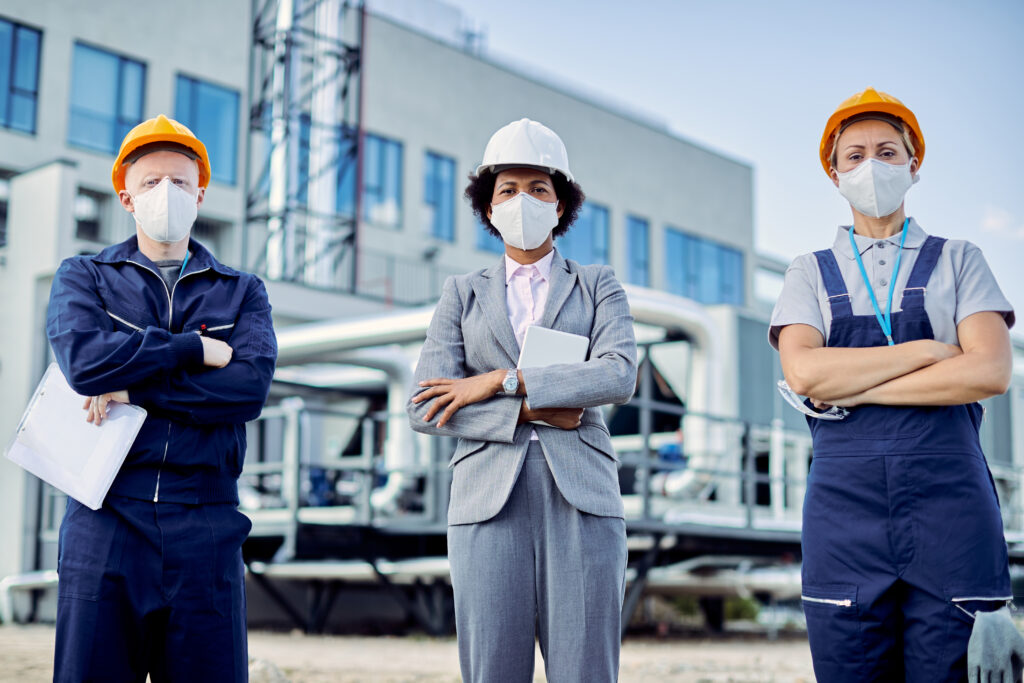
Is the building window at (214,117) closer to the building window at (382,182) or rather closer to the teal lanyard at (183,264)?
A: the building window at (382,182)

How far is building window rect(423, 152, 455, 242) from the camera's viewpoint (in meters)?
25.9

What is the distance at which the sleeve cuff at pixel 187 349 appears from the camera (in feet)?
10.0

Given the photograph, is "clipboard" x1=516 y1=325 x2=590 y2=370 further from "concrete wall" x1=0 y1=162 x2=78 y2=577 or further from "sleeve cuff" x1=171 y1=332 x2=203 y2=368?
"concrete wall" x1=0 y1=162 x2=78 y2=577

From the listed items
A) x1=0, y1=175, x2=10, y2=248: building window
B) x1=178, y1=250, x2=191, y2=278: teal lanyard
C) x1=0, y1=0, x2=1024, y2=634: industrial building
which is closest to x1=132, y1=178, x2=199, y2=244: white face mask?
x1=178, y1=250, x2=191, y2=278: teal lanyard

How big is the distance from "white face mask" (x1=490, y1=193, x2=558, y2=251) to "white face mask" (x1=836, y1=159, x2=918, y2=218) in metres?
0.77

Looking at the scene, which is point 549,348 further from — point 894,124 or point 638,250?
point 638,250

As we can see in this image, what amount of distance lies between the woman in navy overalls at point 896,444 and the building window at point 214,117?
20318 mm

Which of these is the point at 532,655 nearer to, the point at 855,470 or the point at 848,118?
the point at 855,470

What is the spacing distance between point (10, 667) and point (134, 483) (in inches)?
180

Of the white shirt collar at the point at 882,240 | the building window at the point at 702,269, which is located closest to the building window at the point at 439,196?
the building window at the point at 702,269

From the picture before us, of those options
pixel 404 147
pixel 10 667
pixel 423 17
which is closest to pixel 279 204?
pixel 404 147

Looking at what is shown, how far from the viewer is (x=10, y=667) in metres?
6.78

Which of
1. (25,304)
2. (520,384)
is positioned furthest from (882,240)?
(25,304)

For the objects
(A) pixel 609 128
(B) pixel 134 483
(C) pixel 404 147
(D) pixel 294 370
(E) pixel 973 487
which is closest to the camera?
(E) pixel 973 487
